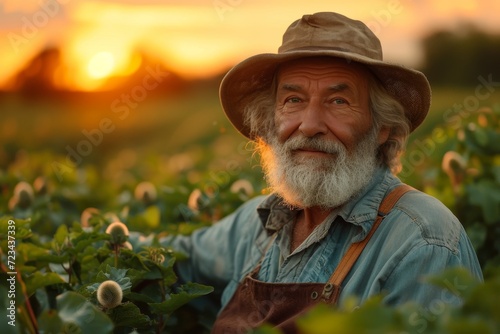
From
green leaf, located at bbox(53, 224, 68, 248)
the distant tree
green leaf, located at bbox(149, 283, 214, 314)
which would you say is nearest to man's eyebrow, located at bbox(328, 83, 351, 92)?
green leaf, located at bbox(149, 283, 214, 314)

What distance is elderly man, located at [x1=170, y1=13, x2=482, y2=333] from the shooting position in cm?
273

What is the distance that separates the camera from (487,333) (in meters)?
1.42

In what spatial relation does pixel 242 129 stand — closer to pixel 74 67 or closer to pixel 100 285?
pixel 100 285

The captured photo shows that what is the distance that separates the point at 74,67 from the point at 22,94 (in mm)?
5337

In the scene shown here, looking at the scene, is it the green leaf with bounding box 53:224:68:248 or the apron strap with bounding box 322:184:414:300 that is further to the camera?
the green leaf with bounding box 53:224:68:248

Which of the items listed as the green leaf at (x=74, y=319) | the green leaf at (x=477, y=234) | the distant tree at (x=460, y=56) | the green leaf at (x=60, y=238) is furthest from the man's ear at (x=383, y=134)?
the distant tree at (x=460, y=56)

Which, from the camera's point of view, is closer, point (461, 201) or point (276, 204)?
point (276, 204)

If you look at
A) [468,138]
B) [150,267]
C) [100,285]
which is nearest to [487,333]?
[100,285]

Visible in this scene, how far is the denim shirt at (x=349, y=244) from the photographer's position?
262 centimetres

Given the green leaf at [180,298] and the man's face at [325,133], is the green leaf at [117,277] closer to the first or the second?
the green leaf at [180,298]

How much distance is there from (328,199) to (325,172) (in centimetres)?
13

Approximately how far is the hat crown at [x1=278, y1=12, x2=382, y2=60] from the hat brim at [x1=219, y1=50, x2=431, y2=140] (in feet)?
0.19

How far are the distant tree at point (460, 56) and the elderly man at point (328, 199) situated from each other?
15.2 meters

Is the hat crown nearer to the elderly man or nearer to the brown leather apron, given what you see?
the elderly man
